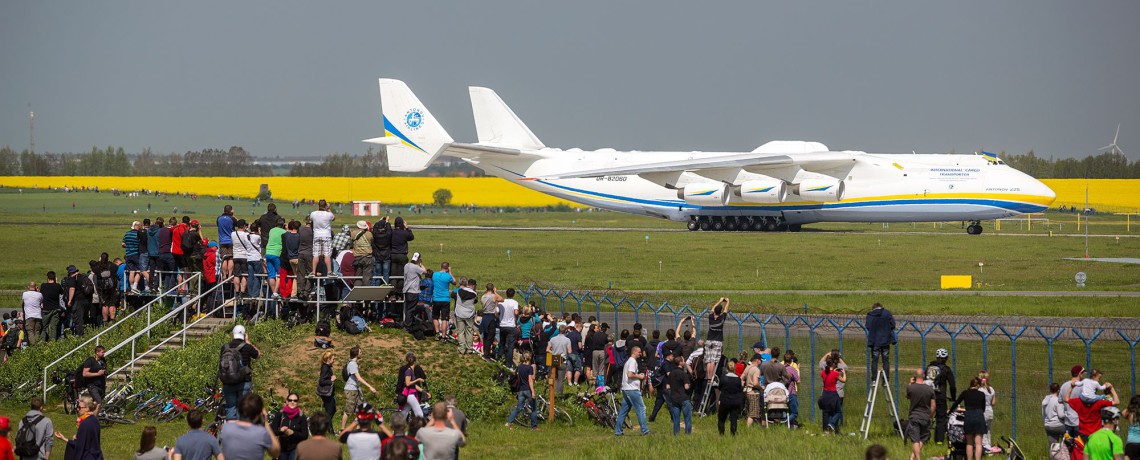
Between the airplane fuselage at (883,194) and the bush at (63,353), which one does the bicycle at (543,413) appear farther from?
the airplane fuselage at (883,194)

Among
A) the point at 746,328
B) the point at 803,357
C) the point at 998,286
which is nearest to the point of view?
the point at 803,357

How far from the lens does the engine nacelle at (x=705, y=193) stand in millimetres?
51188

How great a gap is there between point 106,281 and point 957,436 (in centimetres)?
1506

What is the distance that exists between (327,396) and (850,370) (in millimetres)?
9459

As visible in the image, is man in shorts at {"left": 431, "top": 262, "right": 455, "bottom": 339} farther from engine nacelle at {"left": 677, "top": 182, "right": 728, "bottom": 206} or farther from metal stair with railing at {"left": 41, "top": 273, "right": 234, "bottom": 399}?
engine nacelle at {"left": 677, "top": 182, "right": 728, "bottom": 206}

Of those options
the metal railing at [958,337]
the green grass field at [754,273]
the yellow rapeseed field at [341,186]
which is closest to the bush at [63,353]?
the green grass field at [754,273]

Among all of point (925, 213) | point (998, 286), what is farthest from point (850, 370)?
point (925, 213)

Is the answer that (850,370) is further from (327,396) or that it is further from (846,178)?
(846,178)

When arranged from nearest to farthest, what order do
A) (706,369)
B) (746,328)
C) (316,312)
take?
(706,369) < (316,312) < (746,328)

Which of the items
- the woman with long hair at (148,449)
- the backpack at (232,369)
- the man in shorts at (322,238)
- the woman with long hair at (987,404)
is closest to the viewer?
the woman with long hair at (148,449)

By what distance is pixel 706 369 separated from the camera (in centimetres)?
1689

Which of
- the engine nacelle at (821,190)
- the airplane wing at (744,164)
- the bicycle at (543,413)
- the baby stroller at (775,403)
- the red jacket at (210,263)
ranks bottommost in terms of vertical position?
the bicycle at (543,413)

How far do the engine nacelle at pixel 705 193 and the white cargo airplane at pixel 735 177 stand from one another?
56 millimetres

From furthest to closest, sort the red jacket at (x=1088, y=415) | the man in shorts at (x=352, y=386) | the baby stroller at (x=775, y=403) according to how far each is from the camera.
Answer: the baby stroller at (x=775, y=403), the man in shorts at (x=352, y=386), the red jacket at (x=1088, y=415)
